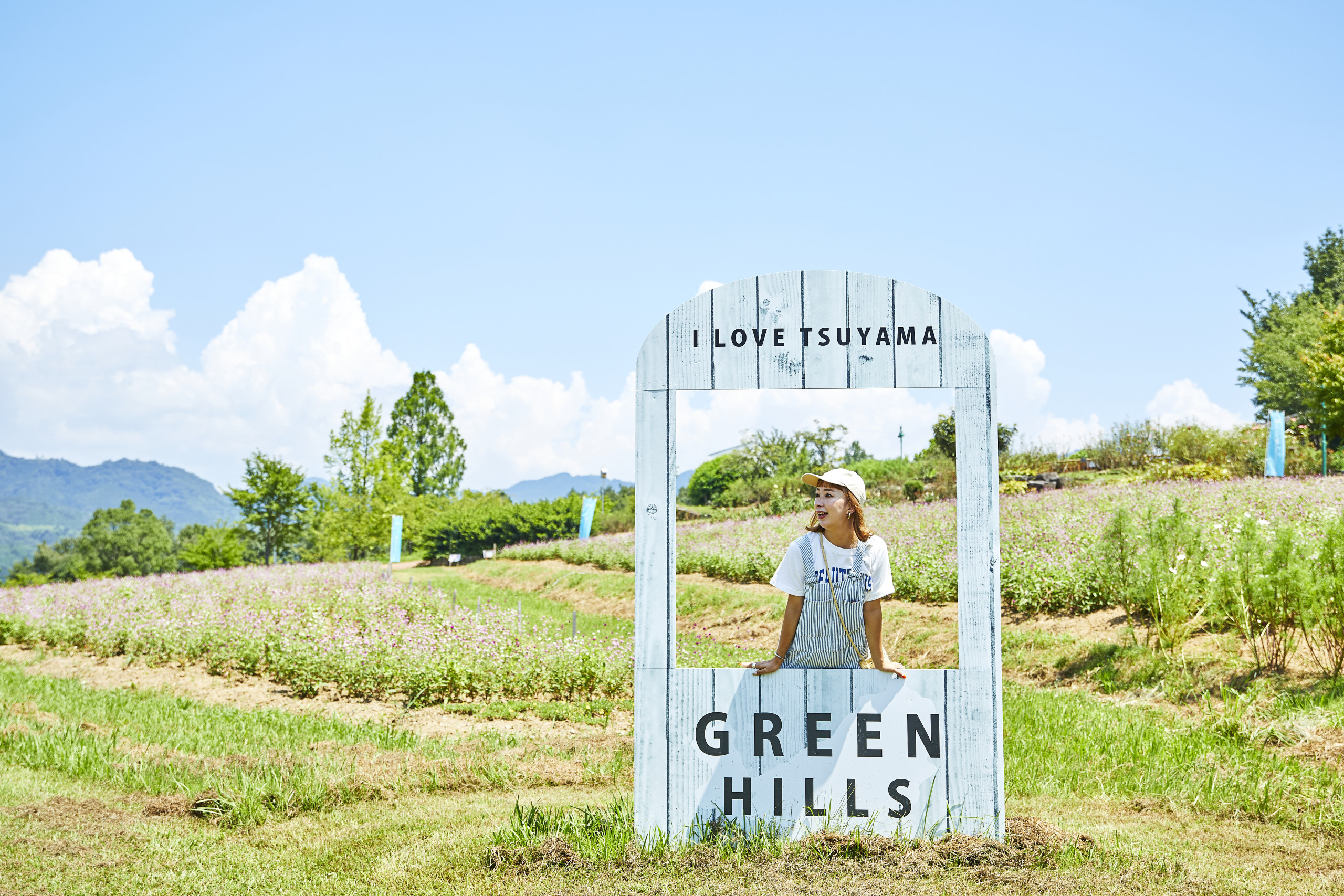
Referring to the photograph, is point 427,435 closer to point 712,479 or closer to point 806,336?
point 712,479

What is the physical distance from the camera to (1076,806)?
427 centimetres

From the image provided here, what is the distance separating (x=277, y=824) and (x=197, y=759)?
1.44m

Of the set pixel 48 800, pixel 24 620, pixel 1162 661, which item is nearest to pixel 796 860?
pixel 48 800

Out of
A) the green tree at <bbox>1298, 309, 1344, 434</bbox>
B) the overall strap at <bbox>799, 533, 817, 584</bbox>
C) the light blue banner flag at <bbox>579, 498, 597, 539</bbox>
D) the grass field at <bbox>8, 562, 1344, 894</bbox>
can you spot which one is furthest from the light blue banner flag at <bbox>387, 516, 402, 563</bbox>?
the green tree at <bbox>1298, 309, 1344, 434</bbox>

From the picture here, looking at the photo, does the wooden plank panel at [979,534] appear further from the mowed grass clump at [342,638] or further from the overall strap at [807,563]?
the mowed grass clump at [342,638]

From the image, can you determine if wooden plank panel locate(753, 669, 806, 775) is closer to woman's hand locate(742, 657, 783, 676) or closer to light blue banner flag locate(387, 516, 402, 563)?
woman's hand locate(742, 657, 783, 676)

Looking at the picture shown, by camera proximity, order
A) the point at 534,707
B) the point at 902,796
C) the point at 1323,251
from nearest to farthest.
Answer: the point at 902,796 < the point at 534,707 < the point at 1323,251

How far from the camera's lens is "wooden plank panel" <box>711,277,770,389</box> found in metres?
3.58

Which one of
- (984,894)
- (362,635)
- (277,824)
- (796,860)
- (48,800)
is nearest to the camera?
(984,894)

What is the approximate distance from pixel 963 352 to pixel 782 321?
2.43 ft

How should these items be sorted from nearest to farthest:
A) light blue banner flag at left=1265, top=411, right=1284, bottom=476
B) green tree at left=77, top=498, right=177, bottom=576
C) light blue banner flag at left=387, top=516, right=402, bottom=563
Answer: light blue banner flag at left=1265, top=411, right=1284, bottom=476, light blue banner flag at left=387, top=516, right=402, bottom=563, green tree at left=77, top=498, right=177, bottom=576

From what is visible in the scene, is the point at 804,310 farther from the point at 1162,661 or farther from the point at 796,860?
the point at 1162,661

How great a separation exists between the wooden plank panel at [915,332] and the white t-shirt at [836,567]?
704mm

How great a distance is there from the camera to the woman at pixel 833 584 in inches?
139
